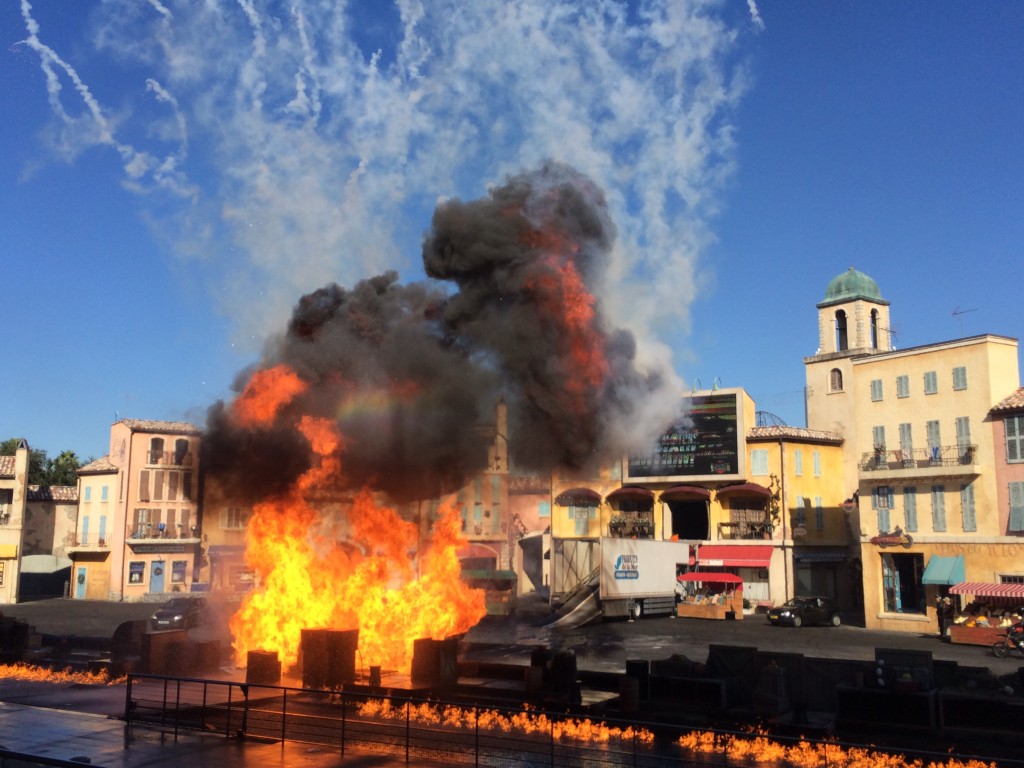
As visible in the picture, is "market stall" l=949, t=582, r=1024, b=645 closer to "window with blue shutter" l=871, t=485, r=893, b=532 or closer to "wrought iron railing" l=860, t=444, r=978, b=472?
"window with blue shutter" l=871, t=485, r=893, b=532

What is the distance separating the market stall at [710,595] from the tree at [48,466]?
68.5 metres

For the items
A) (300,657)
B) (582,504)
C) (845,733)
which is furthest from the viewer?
(582,504)

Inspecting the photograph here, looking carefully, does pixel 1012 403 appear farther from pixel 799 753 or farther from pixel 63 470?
pixel 63 470

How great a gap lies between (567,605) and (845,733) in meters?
25.0

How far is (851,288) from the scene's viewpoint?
67.5 m

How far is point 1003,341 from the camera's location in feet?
143

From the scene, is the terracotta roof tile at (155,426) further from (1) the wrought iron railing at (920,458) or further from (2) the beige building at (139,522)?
(1) the wrought iron railing at (920,458)

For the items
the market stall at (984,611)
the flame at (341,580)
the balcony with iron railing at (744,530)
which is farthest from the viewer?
the balcony with iron railing at (744,530)

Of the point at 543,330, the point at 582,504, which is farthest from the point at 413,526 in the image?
the point at 582,504

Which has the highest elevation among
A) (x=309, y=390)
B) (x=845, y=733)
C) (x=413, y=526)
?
(x=309, y=390)

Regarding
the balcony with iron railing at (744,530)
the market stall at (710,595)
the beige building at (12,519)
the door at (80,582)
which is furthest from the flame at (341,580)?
the door at (80,582)

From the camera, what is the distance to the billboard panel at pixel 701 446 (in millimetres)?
57469

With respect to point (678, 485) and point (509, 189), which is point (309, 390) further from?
point (678, 485)

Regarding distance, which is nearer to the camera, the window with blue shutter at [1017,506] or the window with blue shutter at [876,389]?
the window with blue shutter at [1017,506]
